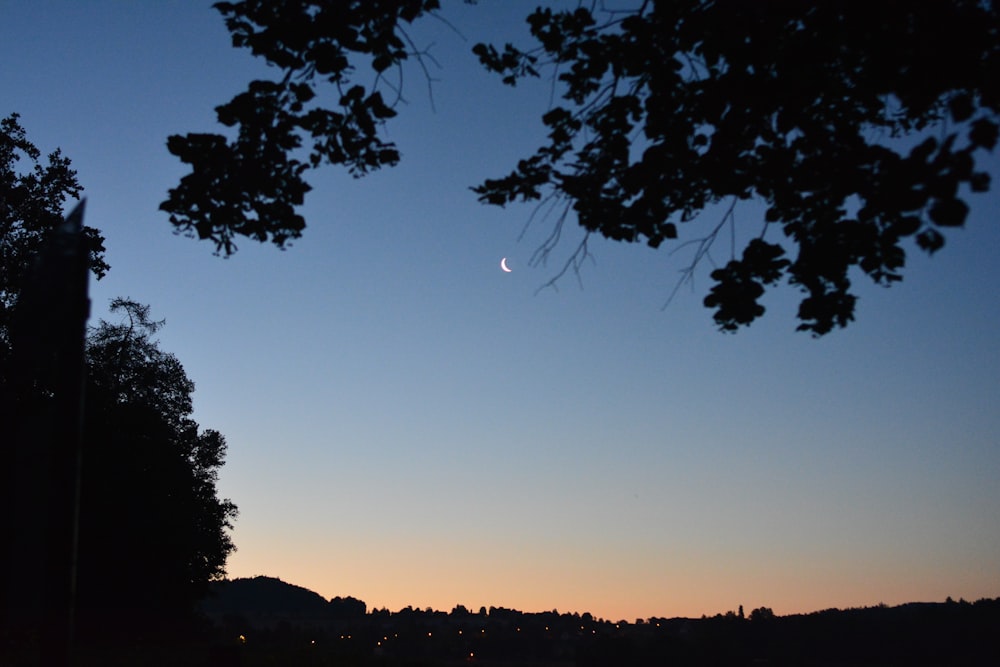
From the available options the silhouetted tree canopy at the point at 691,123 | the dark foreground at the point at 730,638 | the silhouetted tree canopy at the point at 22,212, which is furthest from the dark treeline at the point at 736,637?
the silhouetted tree canopy at the point at 691,123

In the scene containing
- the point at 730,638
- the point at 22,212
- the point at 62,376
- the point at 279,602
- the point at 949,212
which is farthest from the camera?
the point at 279,602

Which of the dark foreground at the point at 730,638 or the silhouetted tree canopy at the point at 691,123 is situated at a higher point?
the silhouetted tree canopy at the point at 691,123

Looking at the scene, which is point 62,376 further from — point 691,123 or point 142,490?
point 142,490

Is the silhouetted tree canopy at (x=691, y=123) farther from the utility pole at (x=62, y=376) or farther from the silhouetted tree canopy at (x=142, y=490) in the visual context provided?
the silhouetted tree canopy at (x=142, y=490)

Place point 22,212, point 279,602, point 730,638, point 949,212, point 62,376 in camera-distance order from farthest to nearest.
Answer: point 279,602 < point 730,638 < point 22,212 < point 949,212 < point 62,376

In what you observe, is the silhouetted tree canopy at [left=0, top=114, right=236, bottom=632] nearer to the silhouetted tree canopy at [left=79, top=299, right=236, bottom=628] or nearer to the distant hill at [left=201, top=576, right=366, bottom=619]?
the silhouetted tree canopy at [left=79, top=299, right=236, bottom=628]

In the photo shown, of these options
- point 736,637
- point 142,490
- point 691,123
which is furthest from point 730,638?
point 691,123

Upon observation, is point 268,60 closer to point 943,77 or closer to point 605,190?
point 605,190

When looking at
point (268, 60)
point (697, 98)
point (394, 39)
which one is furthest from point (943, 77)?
point (268, 60)

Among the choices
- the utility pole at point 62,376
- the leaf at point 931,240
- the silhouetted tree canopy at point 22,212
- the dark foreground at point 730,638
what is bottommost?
the dark foreground at point 730,638

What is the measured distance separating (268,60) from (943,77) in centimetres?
635

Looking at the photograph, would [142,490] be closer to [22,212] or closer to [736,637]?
[22,212]

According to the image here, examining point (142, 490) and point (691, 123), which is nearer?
point (691, 123)

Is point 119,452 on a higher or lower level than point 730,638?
higher
